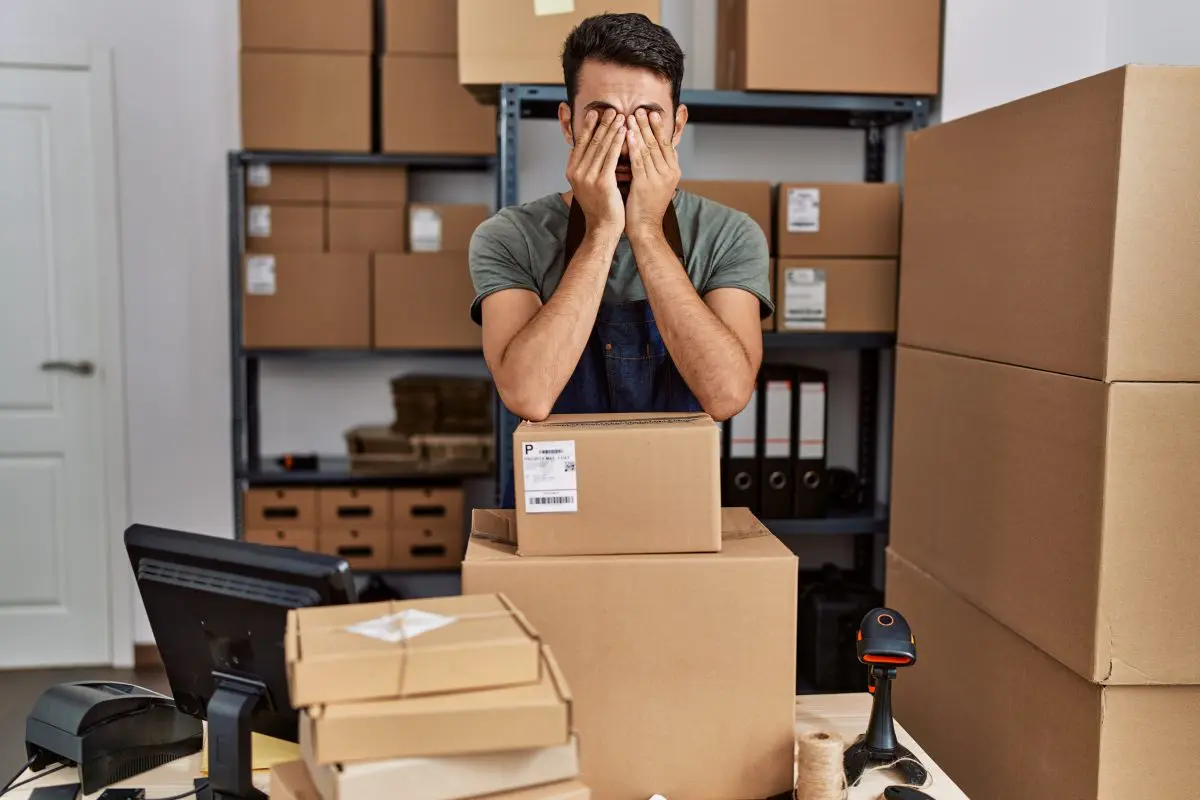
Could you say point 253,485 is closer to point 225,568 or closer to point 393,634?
point 225,568

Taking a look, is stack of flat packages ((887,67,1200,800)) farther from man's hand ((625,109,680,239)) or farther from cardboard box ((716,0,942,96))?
cardboard box ((716,0,942,96))

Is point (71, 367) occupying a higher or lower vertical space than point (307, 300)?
lower

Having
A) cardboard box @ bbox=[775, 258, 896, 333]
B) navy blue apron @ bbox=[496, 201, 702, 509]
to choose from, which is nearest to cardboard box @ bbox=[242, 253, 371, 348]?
cardboard box @ bbox=[775, 258, 896, 333]

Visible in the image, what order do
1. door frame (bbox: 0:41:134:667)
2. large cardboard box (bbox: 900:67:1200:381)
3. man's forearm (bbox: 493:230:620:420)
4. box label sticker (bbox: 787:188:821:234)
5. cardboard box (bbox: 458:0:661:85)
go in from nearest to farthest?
large cardboard box (bbox: 900:67:1200:381) < man's forearm (bbox: 493:230:620:420) < cardboard box (bbox: 458:0:661:85) < box label sticker (bbox: 787:188:821:234) < door frame (bbox: 0:41:134:667)

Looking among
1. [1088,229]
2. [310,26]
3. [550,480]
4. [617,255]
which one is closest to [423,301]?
[310,26]

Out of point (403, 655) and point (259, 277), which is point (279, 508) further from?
point (403, 655)

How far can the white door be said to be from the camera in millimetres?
3424

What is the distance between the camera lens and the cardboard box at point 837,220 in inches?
105

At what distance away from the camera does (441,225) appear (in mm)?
3086

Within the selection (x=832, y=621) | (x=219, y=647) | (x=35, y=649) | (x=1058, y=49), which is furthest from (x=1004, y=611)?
(x=35, y=649)

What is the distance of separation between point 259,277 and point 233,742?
7.26 feet

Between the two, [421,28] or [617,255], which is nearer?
[617,255]

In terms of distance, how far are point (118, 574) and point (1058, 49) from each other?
3257 millimetres

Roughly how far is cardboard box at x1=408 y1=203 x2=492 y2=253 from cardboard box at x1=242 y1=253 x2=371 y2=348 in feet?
0.58
